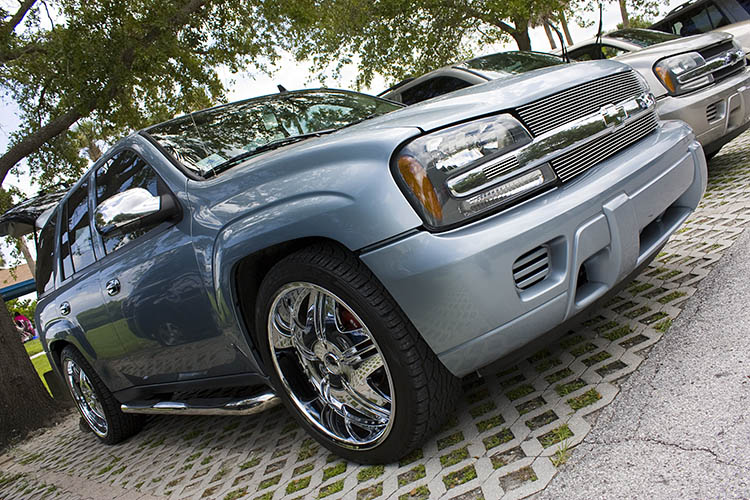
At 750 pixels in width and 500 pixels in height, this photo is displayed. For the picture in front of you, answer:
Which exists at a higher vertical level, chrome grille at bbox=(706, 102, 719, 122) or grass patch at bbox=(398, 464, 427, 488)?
chrome grille at bbox=(706, 102, 719, 122)

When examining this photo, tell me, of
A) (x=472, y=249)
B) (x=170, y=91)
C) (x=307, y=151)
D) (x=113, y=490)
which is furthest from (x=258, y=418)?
(x=170, y=91)

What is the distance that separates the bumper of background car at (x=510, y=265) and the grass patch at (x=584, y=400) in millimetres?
404

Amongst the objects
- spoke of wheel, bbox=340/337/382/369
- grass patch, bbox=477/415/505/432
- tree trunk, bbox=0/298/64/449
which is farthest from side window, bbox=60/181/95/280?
tree trunk, bbox=0/298/64/449

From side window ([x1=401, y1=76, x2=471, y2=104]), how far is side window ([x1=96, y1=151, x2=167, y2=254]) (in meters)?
3.52

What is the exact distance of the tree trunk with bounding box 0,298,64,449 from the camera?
6.46 m

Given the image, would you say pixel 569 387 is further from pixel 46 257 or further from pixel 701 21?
pixel 701 21

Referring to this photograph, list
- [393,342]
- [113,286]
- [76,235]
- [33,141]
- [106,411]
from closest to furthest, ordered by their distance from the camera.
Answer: [393,342] → [113,286] → [76,235] → [106,411] → [33,141]

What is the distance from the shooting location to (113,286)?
10.6ft

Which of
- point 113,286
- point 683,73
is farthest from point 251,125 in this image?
point 683,73

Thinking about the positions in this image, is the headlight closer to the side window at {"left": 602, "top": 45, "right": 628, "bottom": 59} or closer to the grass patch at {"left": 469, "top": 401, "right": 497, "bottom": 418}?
the side window at {"left": 602, "top": 45, "right": 628, "bottom": 59}

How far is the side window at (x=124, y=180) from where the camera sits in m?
2.96

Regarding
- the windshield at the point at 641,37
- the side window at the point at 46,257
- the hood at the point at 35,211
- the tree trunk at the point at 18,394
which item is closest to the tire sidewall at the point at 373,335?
the side window at the point at 46,257

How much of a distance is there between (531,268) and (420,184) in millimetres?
479

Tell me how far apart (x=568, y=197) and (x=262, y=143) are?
61.2 inches
